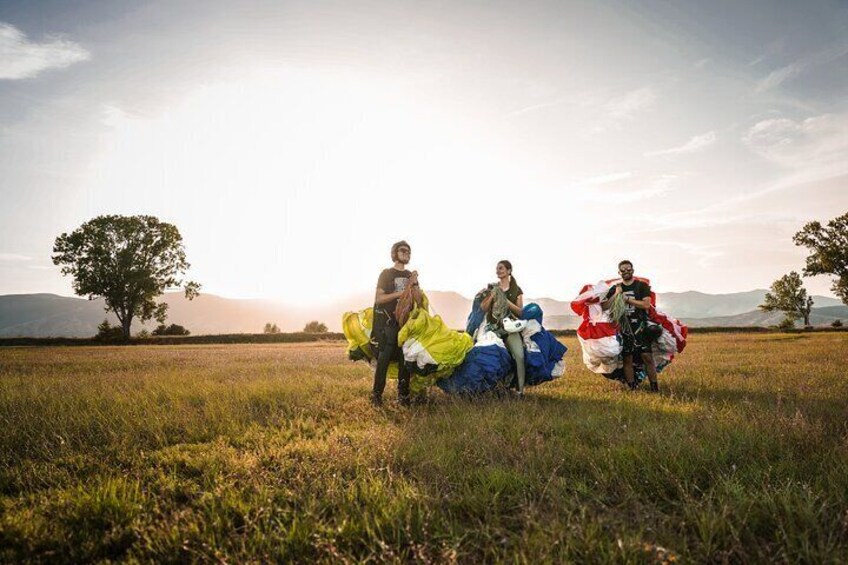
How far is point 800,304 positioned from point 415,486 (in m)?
94.1

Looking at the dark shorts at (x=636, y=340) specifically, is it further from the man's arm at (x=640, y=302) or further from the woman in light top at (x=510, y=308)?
the woman in light top at (x=510, y=308)

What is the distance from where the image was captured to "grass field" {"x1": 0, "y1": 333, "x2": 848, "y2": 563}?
9.66 feet

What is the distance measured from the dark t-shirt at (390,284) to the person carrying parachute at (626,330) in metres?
4.39

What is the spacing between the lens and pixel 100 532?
3.29 metres

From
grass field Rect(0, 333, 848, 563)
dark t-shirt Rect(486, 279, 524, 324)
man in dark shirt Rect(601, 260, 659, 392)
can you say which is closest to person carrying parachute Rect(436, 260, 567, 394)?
dark t-shirt Rect(486, 279, 524, 324)

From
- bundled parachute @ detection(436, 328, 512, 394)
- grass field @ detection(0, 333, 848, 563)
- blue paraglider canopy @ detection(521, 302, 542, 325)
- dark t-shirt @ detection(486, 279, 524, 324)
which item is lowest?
grass field @ detection(0, 333, 848, 563)

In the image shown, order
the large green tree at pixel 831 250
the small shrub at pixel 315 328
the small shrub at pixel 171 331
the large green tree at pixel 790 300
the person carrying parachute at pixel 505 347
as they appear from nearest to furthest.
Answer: the person carrying parachute at pixel 505 347 → the large green tree at pixel 831 250 → the small shrub at pixel 171 331 → the small shrub at pixel 315 328 → the large green tree at pixel 790 300

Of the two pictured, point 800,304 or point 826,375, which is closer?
point 826,375

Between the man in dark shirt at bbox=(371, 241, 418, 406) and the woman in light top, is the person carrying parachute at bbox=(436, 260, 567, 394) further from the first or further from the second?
the man in dark shirt at bbox=(371, 241, 418, 406)

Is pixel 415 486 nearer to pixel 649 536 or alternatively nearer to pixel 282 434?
pixel 649 536

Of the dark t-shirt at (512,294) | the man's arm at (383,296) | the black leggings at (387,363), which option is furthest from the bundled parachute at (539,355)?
the man's arm at (383,296)

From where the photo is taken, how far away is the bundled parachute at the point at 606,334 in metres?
9.46

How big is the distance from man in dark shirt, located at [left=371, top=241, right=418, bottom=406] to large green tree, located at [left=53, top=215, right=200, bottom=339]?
50.1m

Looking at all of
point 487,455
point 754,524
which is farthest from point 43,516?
point 754,524
